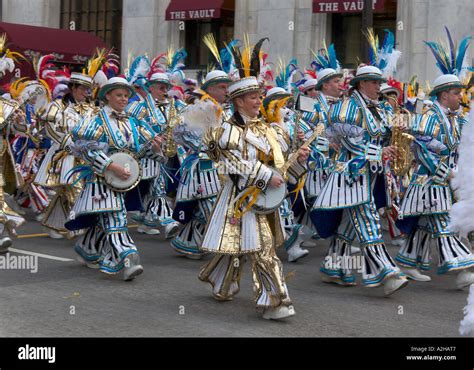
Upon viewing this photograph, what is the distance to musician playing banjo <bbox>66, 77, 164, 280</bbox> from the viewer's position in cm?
834

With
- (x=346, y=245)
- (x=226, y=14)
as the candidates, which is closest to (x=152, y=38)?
(x=226, y=14)

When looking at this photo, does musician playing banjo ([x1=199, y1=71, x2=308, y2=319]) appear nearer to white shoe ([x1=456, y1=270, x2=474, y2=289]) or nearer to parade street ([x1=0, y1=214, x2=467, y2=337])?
parade street ([x1=0, y1=214, x2=467, y2=337])

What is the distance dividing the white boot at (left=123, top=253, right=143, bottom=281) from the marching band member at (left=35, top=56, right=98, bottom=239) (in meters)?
2.50

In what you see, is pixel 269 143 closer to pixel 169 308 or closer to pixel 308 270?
pixel 169 308

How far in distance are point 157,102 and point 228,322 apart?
5.27 metres

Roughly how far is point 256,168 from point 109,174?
6.94 feet

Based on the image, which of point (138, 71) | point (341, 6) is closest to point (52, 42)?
point (341, 6)

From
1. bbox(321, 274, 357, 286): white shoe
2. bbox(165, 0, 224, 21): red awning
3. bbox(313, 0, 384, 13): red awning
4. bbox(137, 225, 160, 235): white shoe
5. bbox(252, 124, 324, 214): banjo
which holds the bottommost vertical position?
bbox(321, 274, 357, 286): white shoe

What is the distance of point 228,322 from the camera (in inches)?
272

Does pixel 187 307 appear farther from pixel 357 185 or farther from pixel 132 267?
pixel 357 185

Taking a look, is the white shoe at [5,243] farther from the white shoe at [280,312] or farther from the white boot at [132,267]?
the white shoe at [280,312]

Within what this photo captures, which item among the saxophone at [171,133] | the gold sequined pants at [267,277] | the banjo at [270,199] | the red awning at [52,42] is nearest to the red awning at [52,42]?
the red awning at [52,42]

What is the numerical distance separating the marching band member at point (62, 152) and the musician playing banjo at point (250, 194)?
3702mm

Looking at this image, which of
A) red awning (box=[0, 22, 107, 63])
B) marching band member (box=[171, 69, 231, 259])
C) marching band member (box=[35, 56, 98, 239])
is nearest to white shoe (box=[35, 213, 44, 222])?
marching band member (box=[35, 56, 98, 239])
